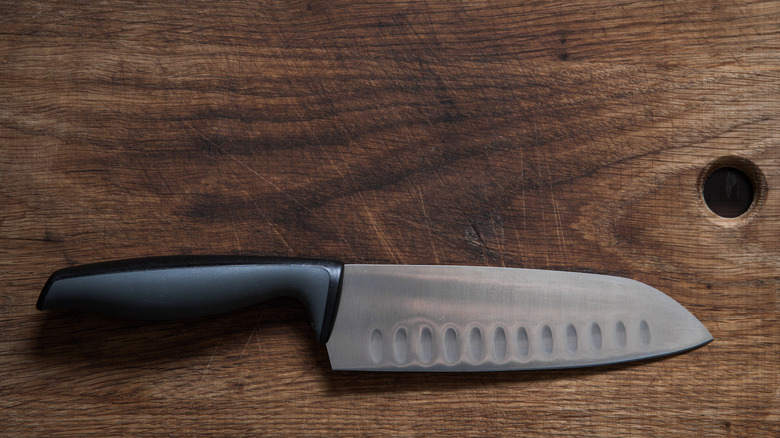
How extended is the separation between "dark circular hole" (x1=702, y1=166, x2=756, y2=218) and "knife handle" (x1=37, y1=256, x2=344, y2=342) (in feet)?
1.95

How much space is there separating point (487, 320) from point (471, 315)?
0.02 m

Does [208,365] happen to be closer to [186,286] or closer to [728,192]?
[186,286]

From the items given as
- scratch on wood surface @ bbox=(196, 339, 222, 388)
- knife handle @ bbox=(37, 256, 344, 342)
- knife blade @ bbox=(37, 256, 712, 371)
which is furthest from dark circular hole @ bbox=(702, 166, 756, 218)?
scratch on wood surface @ bbox=(196, 339, 222, 388)

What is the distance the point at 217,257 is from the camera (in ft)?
2.20

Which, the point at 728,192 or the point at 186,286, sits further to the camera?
the point at 728,192

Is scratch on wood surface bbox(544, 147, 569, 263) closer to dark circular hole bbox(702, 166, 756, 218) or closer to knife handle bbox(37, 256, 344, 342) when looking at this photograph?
dark circular hole bbox(702, 166, 756, 218)

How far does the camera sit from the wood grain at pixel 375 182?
72 centimetres

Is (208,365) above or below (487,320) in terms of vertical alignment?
below

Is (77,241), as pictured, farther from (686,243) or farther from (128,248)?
(686,243)

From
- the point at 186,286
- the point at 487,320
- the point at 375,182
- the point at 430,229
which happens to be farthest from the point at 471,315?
the point at 186,286

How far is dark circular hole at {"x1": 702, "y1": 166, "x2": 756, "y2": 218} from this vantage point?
756 millimetres

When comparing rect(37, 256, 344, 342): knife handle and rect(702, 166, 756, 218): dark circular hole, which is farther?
rect(702, 166, 756, 218): dark circular hole

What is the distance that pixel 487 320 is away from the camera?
695 mm

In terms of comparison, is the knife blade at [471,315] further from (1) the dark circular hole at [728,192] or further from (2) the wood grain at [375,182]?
(1) the dark circular hole at [728,192]
